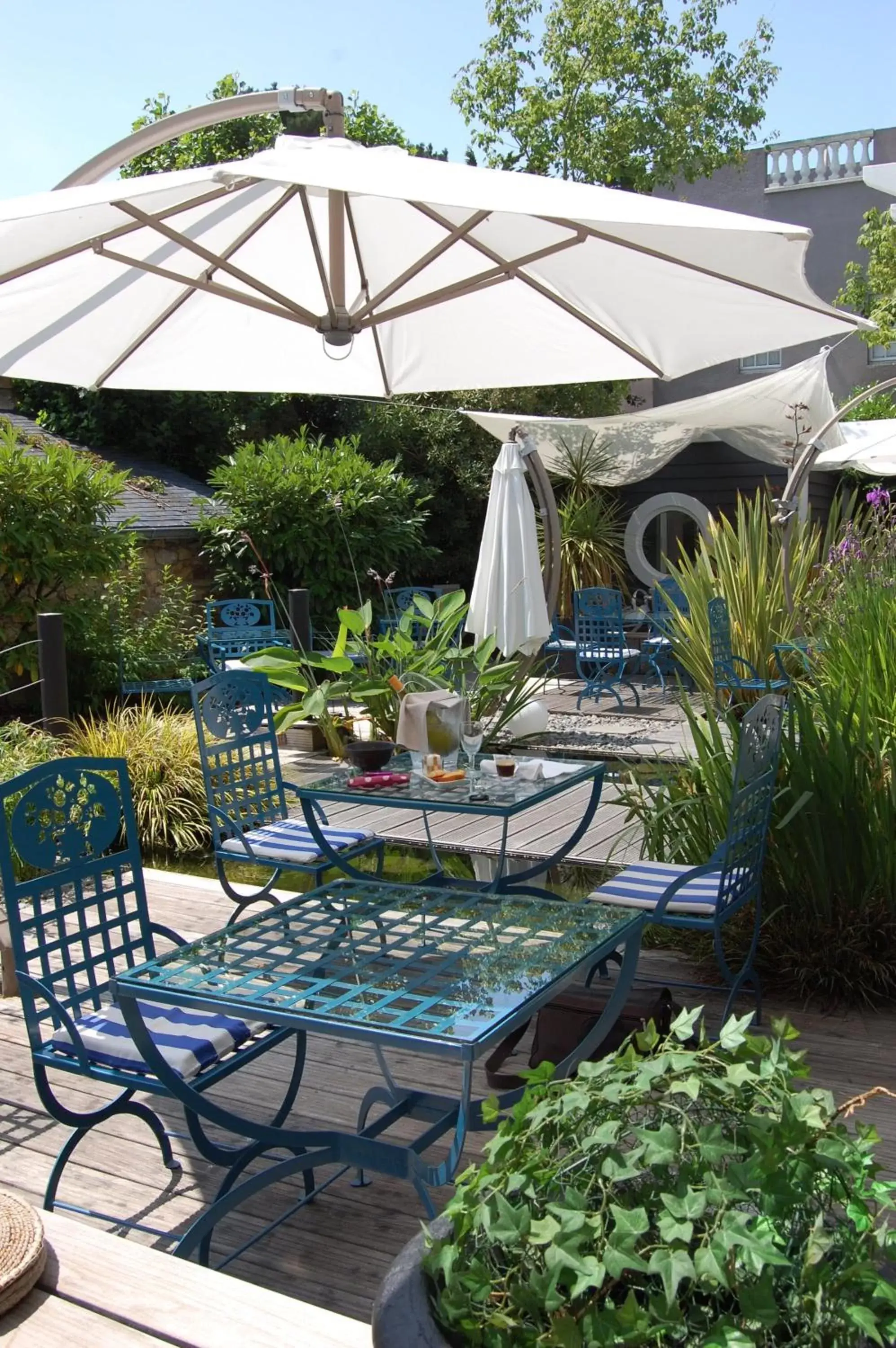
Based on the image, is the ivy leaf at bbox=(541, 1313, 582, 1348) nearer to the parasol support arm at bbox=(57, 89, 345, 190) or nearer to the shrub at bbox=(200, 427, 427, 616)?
the parasol support arm at bbox=(57, 89, 345, 190)

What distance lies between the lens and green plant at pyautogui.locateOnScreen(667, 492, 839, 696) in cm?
952

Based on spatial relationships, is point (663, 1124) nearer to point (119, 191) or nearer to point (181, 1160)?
point (181, 1160)

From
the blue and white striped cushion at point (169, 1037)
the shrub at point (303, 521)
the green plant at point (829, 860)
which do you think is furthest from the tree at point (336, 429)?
the blue and white striped cushion at point (169, 1037)

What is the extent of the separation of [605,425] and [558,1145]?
1302 centimetres

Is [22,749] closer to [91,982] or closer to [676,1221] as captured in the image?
[91,982]

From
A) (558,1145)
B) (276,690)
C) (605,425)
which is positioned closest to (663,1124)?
(558,1145)

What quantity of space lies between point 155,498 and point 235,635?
2874mm

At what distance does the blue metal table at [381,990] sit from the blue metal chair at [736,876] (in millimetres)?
701

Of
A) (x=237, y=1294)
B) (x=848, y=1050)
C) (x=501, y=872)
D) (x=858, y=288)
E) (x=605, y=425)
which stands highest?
(x=858, y=288)

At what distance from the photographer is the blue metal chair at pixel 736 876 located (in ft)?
11.8

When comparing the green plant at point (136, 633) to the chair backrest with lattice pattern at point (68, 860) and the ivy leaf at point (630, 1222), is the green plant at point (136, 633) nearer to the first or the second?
the chair backrest with lattice pattern at point (68, 860)

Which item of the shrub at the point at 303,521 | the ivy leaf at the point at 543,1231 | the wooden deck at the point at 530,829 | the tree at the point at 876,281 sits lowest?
the wooden deck at the point at 530,829

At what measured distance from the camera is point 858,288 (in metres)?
18.5

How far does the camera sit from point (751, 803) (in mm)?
3689
